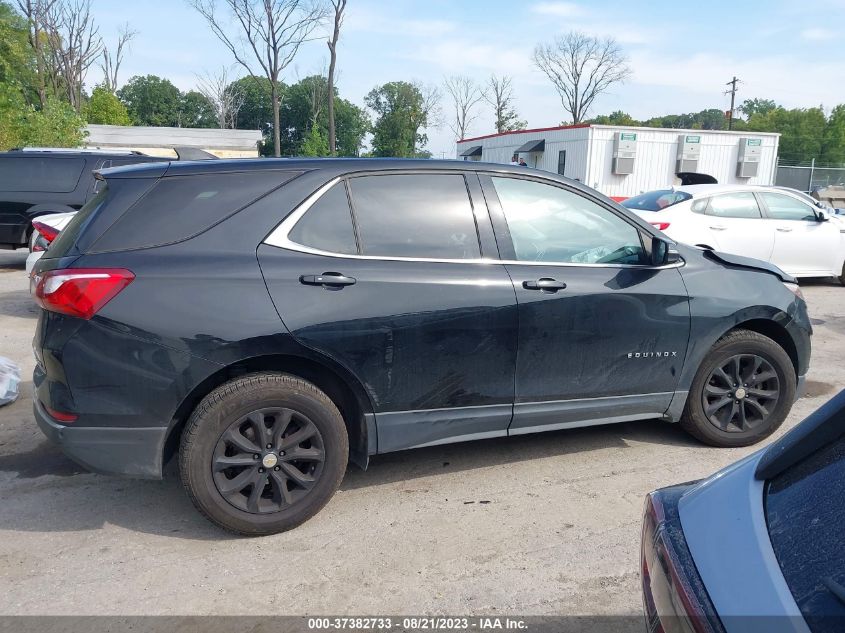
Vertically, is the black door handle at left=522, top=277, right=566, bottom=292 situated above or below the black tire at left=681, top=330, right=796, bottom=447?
above

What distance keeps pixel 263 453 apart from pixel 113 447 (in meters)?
0.67

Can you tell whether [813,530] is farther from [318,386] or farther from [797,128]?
[797,128]

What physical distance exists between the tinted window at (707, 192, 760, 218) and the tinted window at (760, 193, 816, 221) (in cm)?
22

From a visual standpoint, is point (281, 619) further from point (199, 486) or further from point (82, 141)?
point (82, 141)

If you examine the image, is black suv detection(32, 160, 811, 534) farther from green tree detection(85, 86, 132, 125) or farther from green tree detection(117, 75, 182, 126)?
green tree detection(117, 75, 182, 126)

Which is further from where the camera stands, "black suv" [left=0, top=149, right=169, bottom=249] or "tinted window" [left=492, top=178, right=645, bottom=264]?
"black suv" [left=0, top=149, right=169, bottom=249]

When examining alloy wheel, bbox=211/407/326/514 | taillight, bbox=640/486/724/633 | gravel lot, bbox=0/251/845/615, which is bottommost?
gravel lot, bbox=0/251/845/615

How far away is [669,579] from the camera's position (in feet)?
4.97

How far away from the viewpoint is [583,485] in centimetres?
385

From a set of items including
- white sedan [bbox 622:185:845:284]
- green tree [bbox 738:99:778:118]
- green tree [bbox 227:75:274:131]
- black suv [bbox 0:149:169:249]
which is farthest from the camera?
green tree [bbox 738:99:778:118]

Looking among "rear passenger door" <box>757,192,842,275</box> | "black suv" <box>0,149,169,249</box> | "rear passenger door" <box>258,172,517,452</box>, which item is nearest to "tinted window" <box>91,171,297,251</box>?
"rear passenger door" <box>258,172,517,452</box>

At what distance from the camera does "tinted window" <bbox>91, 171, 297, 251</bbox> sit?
3.11 meters

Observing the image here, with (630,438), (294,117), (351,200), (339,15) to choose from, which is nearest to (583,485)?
(630,438)

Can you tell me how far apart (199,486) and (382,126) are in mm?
70159
